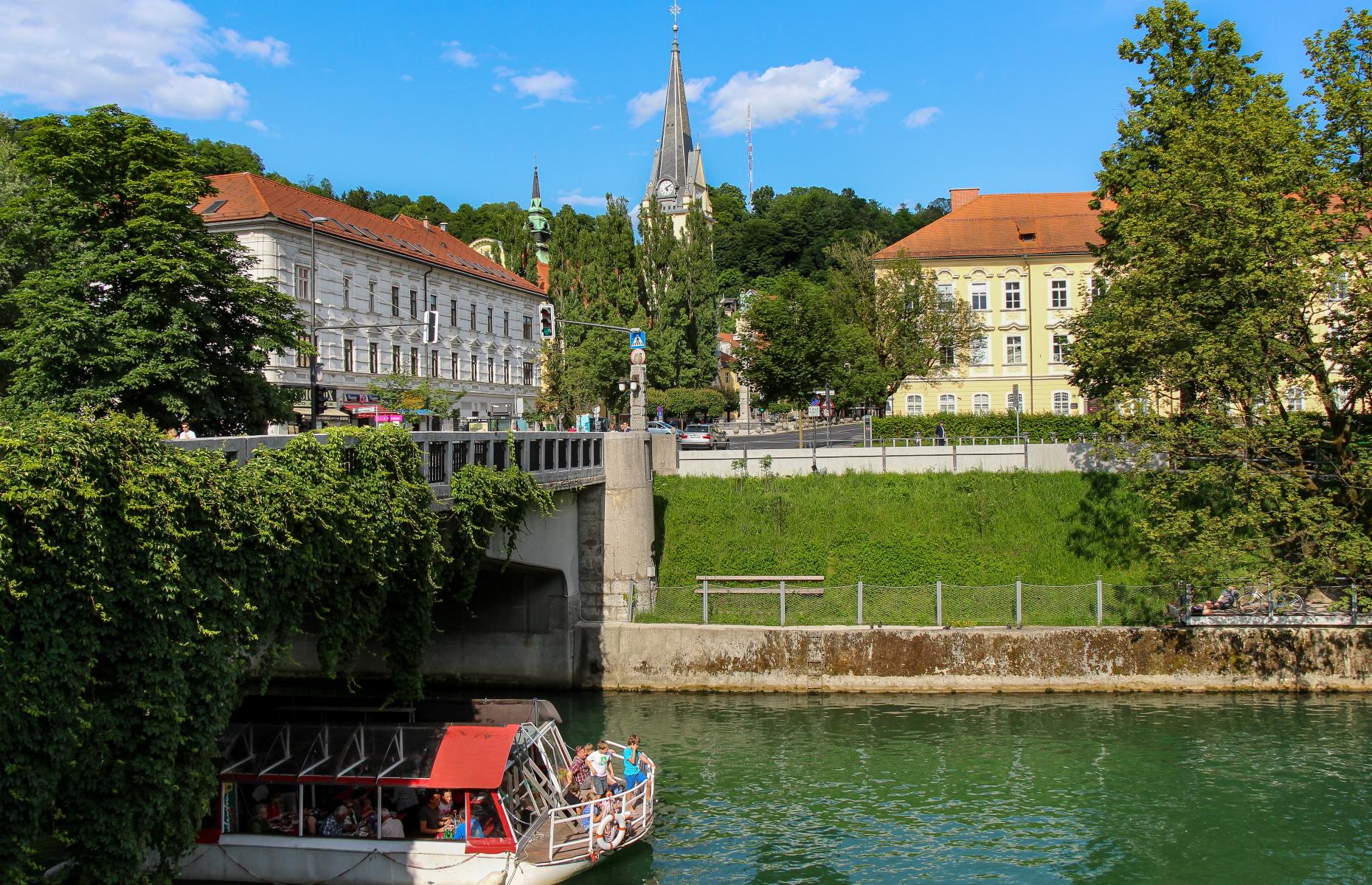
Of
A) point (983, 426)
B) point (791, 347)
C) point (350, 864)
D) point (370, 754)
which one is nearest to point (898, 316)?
point (791, 347)

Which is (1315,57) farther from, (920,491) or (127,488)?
(127,488)

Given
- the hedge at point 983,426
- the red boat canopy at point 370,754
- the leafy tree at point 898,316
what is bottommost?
the red boat canopy at point 370,754

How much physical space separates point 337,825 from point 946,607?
17.9 metres

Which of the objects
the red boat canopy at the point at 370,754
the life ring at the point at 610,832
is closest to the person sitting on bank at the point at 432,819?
the red boat canopy at the point at 370,754

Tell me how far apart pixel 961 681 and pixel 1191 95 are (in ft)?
69.6

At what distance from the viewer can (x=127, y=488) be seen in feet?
35.0

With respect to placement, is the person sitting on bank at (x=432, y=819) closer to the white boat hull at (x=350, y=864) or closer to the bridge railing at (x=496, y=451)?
the white boat hull at (x=350, y=864)

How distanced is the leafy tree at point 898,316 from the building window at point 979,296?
193 inches

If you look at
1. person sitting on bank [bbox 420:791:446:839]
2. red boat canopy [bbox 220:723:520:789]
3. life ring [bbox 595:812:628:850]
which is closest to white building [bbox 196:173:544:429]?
red boat canopy [bbox 220:723:520:789]

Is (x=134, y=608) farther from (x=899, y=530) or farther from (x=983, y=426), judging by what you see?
(x=983, y=426)

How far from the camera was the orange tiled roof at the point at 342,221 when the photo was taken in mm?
48688

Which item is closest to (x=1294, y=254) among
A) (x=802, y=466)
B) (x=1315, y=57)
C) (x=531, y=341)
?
(x=1315, y=57)

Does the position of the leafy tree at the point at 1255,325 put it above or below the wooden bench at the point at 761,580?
above

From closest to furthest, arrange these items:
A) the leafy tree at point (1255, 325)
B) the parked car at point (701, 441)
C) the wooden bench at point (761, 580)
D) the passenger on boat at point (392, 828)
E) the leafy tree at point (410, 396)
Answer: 1. the passenger on boat at point (392, 828)
2. the leafy tree at point (1255, 325)
3. the wooden bench at point (761, 580)
4. the leafy tree at point (410, 396)
5. the parked car at point (701, 441)
